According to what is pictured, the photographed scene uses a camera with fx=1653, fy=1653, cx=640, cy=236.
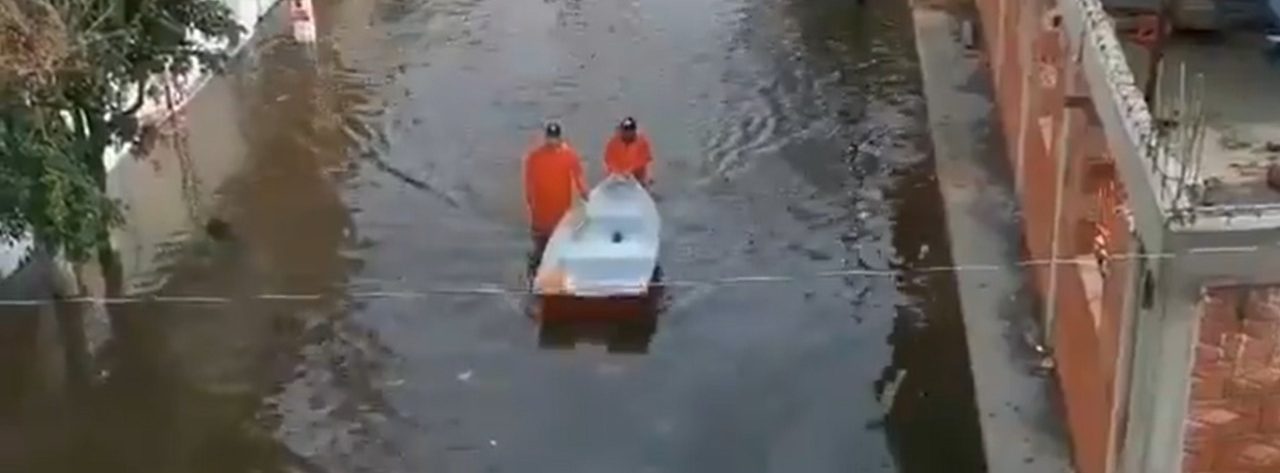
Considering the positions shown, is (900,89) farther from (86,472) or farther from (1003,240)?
(86,472)

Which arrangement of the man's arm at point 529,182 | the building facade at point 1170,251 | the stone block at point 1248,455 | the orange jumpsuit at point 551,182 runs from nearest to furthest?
1. the building facade at point 1170,251
2. the stone block at point 1248,455
3. the orange jumpsuit at point 551,182
4. the man's arm at point 529,182

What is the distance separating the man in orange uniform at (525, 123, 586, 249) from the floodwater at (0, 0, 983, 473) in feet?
1.02

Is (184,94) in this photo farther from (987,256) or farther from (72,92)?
(987,256)

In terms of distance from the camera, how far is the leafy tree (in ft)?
33.5

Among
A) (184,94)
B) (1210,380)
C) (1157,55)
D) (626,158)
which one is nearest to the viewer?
(1210,380)

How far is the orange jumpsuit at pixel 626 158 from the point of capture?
13508 millimetres

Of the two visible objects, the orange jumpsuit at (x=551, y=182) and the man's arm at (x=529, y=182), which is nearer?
the orange jumpsuit at (x=551, y=182)

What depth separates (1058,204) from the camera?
1100 cm

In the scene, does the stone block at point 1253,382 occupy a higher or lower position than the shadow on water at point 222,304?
higher

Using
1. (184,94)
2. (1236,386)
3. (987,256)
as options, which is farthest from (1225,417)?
(184,94)

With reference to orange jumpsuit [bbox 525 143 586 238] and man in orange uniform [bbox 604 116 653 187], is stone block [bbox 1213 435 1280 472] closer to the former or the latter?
orange jumpsuit [bbox 525 143 586 238]

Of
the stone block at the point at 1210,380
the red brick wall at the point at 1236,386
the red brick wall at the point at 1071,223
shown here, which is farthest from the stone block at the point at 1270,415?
the red brick wall at the point at 1071,223

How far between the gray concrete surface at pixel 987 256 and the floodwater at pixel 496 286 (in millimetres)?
185

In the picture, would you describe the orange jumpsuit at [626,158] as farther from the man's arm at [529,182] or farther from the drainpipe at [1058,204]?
the drainpipe at [1058,204]
